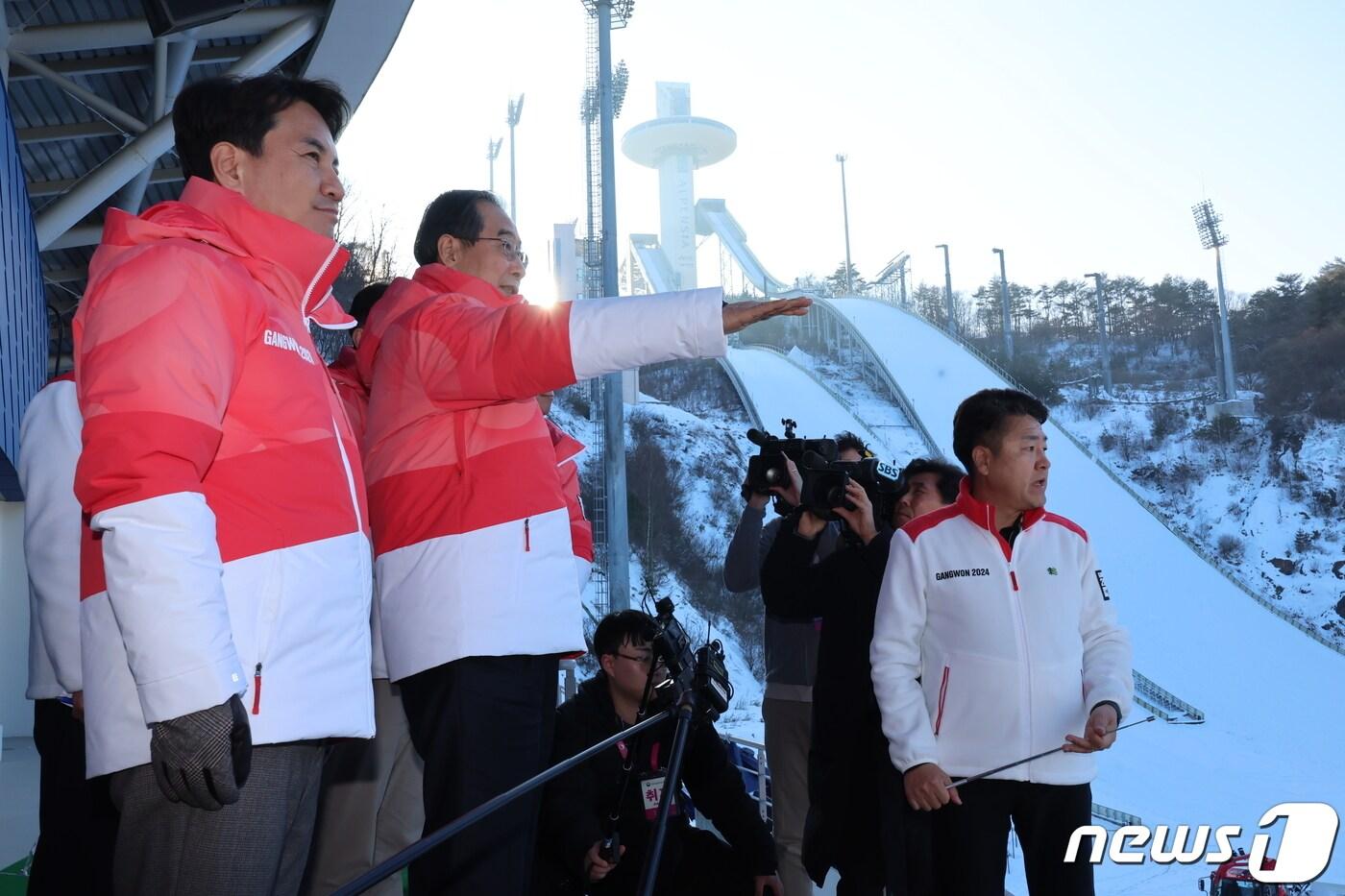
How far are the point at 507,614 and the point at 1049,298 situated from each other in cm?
5206

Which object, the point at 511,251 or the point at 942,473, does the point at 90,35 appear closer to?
the point at 511,251

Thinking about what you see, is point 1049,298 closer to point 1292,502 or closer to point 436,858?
point 1292,502

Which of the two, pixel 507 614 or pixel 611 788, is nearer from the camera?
pixel 507 614

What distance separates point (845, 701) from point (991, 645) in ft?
1.38

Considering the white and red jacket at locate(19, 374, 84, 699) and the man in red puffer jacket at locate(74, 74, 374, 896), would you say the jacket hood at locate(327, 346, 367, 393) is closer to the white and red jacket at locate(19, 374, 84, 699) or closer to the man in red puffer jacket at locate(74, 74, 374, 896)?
the white and red jacket at locate(19, 374, 84, 699)

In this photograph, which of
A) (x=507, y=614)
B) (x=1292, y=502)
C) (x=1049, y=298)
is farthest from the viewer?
(x=1049, y=298)

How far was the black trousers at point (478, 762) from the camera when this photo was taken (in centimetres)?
171

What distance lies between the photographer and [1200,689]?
18234 millimetres

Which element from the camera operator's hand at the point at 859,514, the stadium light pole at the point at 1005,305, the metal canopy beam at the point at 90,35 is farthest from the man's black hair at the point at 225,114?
the stadium light pole at the point at 1005,305

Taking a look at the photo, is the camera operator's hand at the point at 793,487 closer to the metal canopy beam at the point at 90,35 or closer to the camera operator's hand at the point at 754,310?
the camera operator's hand at the point at 754,310

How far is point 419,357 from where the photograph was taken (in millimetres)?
1884

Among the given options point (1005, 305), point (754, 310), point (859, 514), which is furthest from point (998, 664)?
point (1005, 305)

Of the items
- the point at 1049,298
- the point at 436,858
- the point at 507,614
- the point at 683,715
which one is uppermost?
the point at 1049,298

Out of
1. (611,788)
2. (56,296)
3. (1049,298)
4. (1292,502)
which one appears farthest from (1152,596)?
(1049,298)
